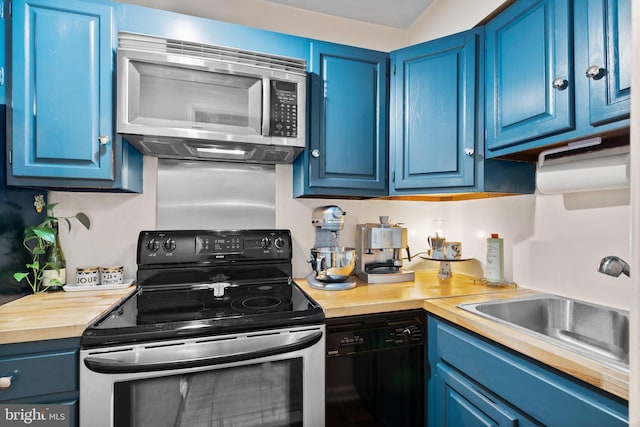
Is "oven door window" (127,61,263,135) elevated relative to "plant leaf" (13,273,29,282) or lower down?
elevated

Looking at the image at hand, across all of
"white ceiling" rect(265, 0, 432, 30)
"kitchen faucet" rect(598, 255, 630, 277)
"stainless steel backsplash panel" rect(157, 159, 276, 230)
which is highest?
"white ceiling" rect(265, 0, 432, 30)

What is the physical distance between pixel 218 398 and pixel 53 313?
697mm

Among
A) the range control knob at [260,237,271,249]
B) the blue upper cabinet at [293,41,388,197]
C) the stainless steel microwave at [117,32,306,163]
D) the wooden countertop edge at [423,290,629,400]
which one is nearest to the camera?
the wooden countertop edge at [423,290,629,400]

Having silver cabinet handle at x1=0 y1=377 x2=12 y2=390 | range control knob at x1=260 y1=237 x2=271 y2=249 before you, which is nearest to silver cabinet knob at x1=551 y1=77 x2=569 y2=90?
range control knob at x1=260 y1=237 x2=271 y2=249

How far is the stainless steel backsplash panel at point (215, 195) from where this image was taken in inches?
67.6

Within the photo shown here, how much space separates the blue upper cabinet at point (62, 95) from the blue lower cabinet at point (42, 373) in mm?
678

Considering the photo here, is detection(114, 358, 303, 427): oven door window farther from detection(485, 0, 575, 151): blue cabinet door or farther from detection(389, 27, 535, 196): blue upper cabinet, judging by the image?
detection(485, 0, 575, 151): blue cabinet door

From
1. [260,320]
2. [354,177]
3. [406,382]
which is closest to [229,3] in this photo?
[354,177]

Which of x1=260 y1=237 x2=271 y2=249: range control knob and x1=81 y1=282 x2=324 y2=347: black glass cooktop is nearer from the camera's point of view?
x1=81 y1=282 x2=324 y2=347: black glass cooktop

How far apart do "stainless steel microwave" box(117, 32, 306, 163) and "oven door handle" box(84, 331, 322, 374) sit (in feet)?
2.86

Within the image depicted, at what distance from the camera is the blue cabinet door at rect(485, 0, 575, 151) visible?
113 cm

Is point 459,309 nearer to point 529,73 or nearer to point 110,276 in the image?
point 529,73

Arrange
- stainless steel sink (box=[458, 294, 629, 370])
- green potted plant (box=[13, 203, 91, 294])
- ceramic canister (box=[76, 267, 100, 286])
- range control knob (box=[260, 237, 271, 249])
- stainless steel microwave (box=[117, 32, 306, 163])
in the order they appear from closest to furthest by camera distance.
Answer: stainless steel sink (box=[458, 294, 629, 370]), stainless steel microwave (box=[117, 32, 306, 163]), green potted plant (box=[13, 203, 91, 294]), ceramic canister (box=[76, 267, 100, 286]), range control knob (box=[260, 237, 271, 249])

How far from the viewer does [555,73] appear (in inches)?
45.7
